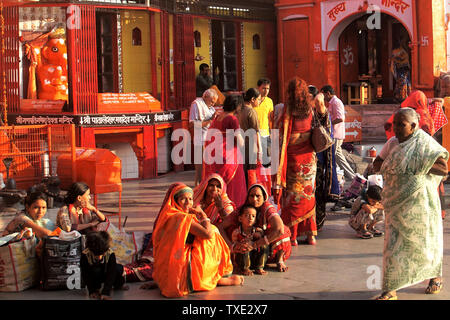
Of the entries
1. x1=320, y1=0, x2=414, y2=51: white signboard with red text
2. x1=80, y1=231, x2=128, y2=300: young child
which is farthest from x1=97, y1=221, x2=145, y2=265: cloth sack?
x1=320, y1=0, x2=414, y2=51: white signboard with red text

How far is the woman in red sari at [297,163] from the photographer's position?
8.04 m

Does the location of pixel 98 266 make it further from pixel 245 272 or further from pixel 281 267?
pixel 281 267

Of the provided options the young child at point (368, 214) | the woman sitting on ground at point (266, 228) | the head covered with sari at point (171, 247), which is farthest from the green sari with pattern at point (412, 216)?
the young child at point (368, 214)

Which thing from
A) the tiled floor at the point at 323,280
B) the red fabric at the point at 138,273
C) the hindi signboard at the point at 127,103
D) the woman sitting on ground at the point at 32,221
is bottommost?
the tiled floor at the point at 323,280

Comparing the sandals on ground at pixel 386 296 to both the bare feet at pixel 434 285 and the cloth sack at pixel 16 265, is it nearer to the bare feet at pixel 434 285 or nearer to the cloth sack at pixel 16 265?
the bare feet at pixel 434 285

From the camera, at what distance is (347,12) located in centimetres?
1783

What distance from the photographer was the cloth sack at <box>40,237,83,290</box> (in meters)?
6.48

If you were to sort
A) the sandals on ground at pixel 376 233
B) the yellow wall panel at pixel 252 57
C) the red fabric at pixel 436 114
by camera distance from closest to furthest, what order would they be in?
the sandals on ground at pixel 376 233
the red fabric at pixel 436 114
the yellow wall panel at pixel 252 57

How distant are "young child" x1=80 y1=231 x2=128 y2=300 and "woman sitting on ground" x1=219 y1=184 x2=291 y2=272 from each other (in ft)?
4.27

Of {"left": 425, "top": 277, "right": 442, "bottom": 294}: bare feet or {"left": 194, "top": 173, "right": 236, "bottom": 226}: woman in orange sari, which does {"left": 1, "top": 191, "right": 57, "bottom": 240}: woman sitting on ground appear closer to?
{"left": 194, "top": 173, "right": 236, "bottom": 226}: woman in orange sari

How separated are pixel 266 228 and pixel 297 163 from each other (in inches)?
51.9

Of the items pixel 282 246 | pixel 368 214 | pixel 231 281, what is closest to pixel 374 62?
pixel 368 214

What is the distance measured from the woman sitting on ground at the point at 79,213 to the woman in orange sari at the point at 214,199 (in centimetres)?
102

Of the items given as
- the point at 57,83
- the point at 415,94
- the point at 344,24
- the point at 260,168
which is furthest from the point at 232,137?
the point at 344,24
